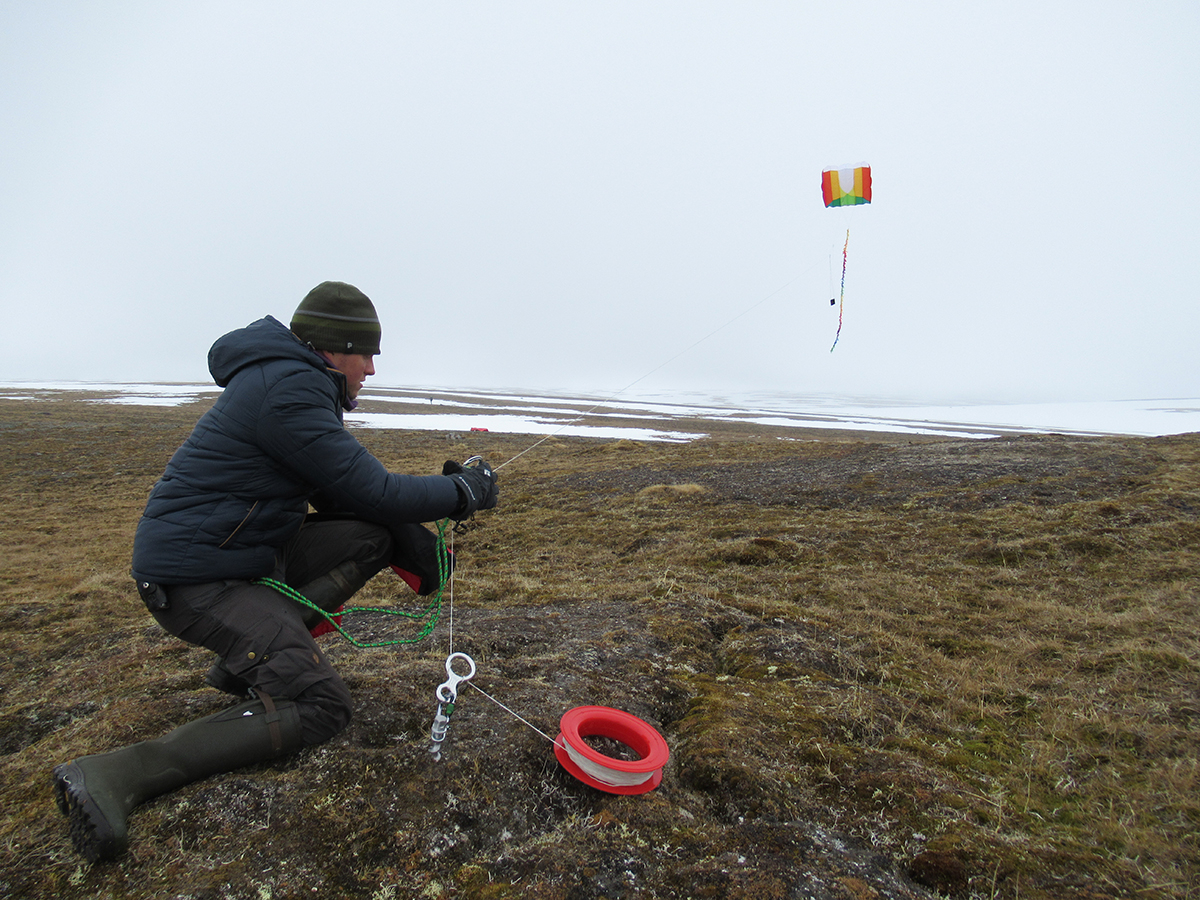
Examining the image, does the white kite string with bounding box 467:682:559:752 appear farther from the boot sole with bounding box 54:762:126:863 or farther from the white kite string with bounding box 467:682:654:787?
the boot sole with bounding box 54:762:126:863

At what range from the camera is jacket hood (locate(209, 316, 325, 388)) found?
319cm

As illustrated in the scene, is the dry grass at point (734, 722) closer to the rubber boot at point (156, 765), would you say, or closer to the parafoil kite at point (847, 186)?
the rubber boot at point (156, 765)

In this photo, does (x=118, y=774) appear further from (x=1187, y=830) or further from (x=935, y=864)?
(x=1187, y=830)

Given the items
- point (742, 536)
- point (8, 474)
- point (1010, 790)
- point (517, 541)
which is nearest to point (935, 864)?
point (1010, 790)

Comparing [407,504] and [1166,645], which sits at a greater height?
[407,504]

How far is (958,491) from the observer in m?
11.1

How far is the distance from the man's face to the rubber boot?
5.74ft

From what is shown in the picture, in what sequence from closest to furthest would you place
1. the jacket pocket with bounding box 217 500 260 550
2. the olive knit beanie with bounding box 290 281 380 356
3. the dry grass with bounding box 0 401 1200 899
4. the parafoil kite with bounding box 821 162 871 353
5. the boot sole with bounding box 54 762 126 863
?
the boot sole with bounding box 54 762 126 863 → the dry grass with bounding box 0 401 1200 899 → the jacket pocket with bounding box 217 500 260 550 → the olive knit beanie with bounding box 290 281 380 356 → the parafoil kite with bounding box 821 162 871 353

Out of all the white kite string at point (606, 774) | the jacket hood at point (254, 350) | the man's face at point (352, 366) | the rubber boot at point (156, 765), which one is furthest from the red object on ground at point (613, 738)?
the jacket hood at point (254, 350)

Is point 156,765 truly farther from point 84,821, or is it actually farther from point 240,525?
point 240,525

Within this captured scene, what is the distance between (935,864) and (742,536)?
706 centimetres

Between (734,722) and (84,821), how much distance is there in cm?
319

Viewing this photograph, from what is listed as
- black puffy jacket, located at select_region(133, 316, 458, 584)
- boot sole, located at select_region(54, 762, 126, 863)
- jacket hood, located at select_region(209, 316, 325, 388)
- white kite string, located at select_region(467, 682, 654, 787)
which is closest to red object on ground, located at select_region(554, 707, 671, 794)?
white kite string, located at select_region(467, 682, 654, 787)

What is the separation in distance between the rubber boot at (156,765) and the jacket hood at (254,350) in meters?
1.71
